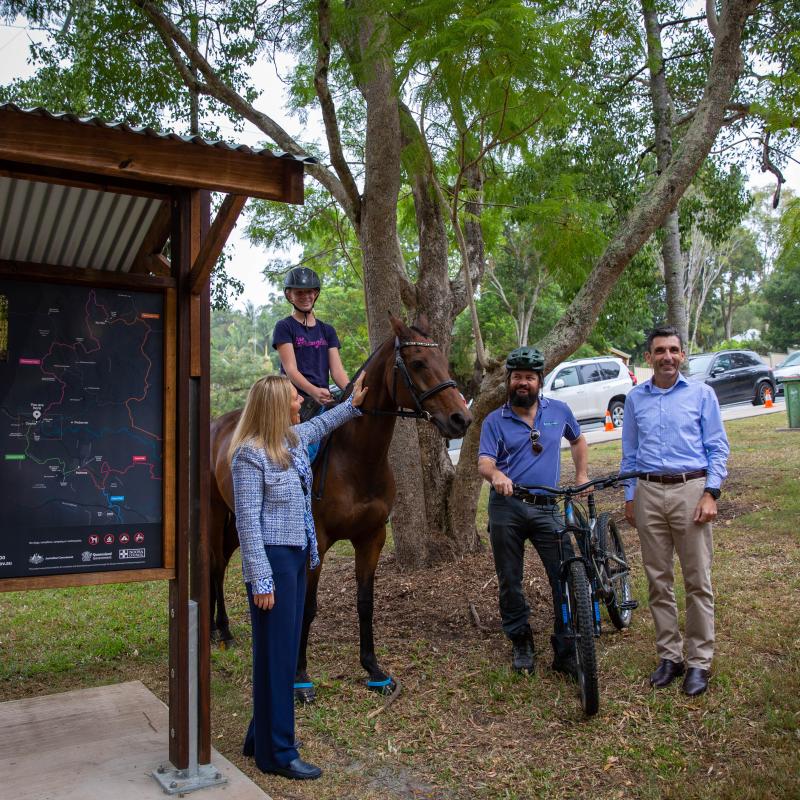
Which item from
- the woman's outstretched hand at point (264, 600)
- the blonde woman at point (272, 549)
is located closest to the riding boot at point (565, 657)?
the blonde woman at point (272, 549)

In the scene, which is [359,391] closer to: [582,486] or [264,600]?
[582,486]

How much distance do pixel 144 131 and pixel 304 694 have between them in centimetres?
361

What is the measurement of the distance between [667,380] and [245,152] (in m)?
3.02

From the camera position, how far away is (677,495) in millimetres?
5070

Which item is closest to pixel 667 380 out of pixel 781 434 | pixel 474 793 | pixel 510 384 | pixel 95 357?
pixel 510 384

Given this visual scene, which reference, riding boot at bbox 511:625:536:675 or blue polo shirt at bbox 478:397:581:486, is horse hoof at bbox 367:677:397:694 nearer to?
riding boot at bbox 511:625:536:675

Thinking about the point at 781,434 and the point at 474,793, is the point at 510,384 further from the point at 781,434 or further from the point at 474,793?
the point at 781,434

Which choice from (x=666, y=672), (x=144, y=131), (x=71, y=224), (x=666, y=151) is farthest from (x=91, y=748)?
(x=666, y=151)

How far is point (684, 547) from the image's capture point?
A: 5.08 m

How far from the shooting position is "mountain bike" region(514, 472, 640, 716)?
480cm

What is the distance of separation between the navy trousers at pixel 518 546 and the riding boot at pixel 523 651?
0.15 feet

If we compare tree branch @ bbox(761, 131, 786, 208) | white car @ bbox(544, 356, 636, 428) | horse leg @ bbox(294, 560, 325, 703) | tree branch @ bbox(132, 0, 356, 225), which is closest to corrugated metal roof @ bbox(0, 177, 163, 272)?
horse leg @ bbox(294, 560, 325, 703)

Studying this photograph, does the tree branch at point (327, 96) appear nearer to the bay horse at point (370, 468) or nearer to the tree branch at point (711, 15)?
the bay horse at point (370, 468)

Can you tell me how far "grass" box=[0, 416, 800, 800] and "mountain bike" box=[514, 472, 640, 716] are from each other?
1.15 feet
